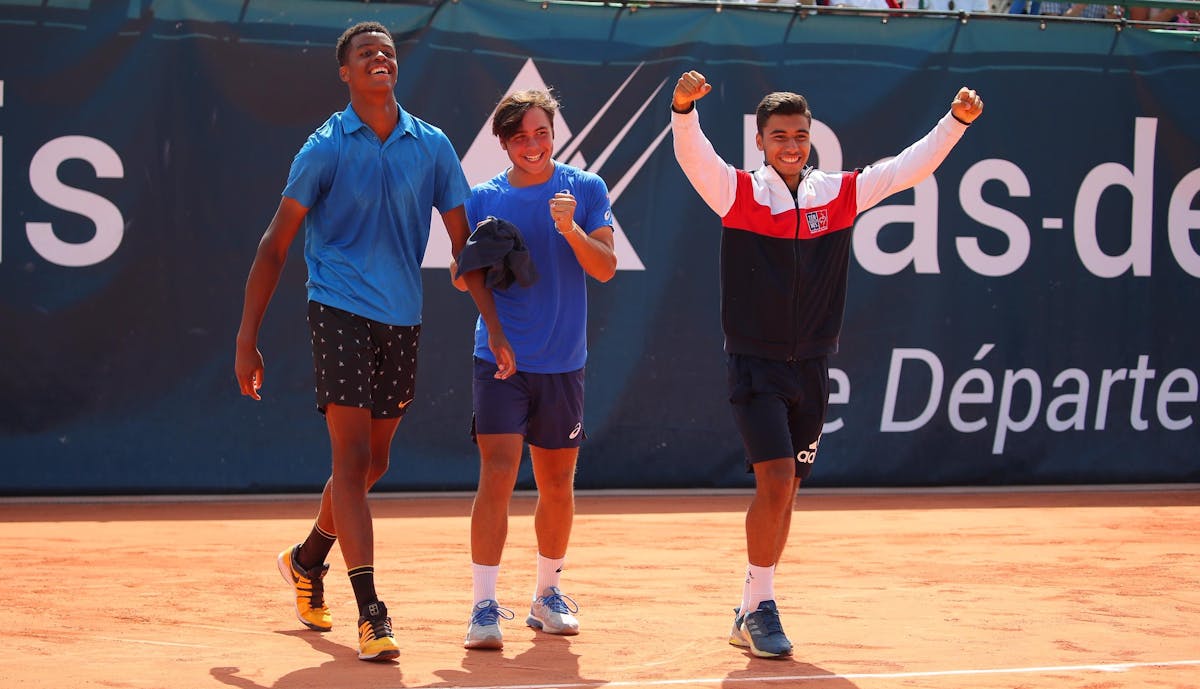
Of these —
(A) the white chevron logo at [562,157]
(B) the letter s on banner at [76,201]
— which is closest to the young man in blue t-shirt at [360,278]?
(A) the white chevron logo at [562,157]

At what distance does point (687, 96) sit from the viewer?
476 centimetres

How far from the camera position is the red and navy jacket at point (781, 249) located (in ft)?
16.2

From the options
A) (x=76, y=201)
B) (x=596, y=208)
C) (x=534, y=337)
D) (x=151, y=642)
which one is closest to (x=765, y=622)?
(x=534, y=337)

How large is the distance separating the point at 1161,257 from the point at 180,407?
233 inches

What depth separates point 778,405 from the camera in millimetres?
4922

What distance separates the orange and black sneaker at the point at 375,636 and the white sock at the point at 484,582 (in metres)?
0.35

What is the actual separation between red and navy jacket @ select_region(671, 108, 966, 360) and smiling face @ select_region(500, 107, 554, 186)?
42cm

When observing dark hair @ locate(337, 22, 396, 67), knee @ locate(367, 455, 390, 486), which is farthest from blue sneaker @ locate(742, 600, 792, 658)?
dark hair @ locate(337, 22, 396, 67)

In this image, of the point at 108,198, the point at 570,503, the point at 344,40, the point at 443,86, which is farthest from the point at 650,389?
the point at 344,40

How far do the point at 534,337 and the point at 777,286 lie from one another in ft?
2.64

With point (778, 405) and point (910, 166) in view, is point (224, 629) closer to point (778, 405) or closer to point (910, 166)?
point (778, 405)

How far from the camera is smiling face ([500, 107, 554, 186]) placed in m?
4.93

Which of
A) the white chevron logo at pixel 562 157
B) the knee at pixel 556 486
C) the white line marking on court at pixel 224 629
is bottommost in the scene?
the white line marking on court at pixel 224 629

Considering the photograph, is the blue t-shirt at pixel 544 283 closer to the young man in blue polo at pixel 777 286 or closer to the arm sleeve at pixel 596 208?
the arm sleeve at pixel 596 208
